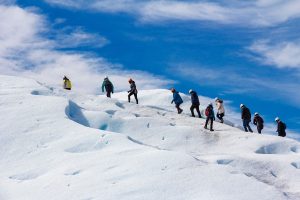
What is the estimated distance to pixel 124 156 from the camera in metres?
18.7

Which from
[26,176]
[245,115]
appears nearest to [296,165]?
[245,115]

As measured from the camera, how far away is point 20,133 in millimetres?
22156

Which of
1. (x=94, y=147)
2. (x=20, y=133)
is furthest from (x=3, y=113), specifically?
(x=94, y=147)

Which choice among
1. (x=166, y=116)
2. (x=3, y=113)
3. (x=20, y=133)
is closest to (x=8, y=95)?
→ (x=3, y=113)

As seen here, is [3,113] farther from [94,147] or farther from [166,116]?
[166,116]

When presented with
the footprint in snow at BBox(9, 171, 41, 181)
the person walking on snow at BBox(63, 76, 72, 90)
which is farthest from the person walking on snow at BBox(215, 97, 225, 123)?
the footprint in snow at BBox(9, 171, 41, 181)

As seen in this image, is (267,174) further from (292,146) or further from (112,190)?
(112,190)

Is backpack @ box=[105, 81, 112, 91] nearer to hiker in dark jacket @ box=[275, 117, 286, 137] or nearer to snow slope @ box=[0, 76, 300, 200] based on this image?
snow slope @ box=[0, 76, 300, 200]

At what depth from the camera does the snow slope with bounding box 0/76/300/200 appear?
1625 centimetres

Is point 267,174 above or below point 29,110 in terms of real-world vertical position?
below

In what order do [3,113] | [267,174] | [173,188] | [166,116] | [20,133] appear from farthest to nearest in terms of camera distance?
[166,116] < [3,113] < [20,133] < [267,174] < [173,188]

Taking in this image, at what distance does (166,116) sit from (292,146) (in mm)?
8731

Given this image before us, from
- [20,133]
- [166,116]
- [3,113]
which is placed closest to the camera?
[20,133]

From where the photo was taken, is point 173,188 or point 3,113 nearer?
point 173,188
